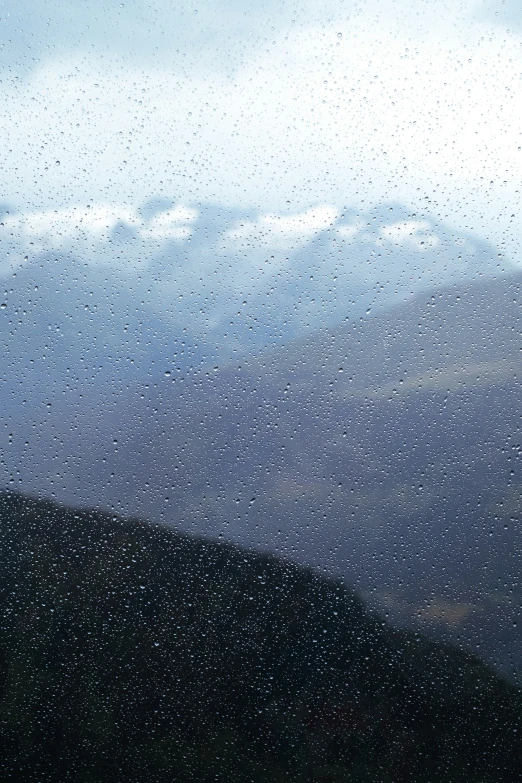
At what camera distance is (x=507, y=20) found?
2004mm

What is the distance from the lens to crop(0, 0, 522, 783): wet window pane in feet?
6.70

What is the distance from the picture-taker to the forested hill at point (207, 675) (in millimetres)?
2025

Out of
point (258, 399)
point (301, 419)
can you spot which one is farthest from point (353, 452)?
point (258, 399)

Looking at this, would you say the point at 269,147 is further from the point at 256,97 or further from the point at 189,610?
the point at 189,610

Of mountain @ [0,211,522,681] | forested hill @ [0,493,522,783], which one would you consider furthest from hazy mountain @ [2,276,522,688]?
forested hill @ [0,493,522,783]

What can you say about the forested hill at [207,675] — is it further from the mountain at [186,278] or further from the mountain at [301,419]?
the mountain at [186,278]

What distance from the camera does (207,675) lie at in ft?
6.83

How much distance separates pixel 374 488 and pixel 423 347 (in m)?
0.51

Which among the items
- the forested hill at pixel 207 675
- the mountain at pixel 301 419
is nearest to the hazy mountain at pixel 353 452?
the mountain at pixel 301 419

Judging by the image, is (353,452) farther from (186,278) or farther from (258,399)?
(186,278)

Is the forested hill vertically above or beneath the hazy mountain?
beneath

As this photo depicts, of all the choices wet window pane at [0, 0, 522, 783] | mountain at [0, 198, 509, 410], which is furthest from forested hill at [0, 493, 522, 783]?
mountain at [0, 198, 509, 410]

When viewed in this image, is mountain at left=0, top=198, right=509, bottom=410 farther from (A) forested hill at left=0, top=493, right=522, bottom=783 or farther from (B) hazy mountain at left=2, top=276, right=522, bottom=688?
(A) forested hill at left=0, top=493, right=522, bottom=783

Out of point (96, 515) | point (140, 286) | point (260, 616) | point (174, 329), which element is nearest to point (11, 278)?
point (140, 286)
